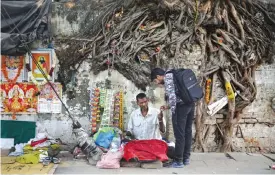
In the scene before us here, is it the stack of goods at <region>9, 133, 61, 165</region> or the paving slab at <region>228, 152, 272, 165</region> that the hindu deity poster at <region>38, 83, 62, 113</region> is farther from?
the paving slab at <region>228, 152, 272, 165</region>

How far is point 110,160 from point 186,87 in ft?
5.55

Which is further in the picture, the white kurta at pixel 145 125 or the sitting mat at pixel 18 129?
the sitting mat at pixel 18 129

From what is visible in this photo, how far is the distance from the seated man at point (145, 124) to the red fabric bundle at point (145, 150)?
44 centimetres

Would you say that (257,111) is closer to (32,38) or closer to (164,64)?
(164,64)

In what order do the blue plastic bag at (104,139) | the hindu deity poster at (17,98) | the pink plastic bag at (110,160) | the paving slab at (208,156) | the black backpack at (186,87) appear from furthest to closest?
the hindu deity poster at (17,98) < the paving slab at (208,156) < the blue plastic bag at (104,139) < the pink plastic bag at (110,160) < the black backpack at (186,87)

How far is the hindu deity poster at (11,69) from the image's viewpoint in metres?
6.87

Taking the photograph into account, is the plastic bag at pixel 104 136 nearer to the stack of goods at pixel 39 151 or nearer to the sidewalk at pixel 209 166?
the sidewalk at pixel 209 166

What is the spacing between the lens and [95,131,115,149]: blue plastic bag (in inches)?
241

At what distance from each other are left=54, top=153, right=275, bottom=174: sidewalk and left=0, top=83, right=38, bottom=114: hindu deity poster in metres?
1.36

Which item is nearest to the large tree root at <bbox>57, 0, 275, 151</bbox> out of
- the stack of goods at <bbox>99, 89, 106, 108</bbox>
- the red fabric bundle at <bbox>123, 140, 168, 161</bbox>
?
the stack of goods at <bbox>99, 89, 106, 108</bbox>

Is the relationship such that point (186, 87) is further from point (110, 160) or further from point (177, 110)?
point (110, 160)

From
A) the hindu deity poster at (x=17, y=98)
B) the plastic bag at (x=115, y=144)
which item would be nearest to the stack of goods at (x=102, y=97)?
the plastic bag at (x=115, y=144)

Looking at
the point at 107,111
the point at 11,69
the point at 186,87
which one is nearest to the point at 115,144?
the point at 107,111

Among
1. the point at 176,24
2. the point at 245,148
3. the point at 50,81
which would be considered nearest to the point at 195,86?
the point at 176,24
